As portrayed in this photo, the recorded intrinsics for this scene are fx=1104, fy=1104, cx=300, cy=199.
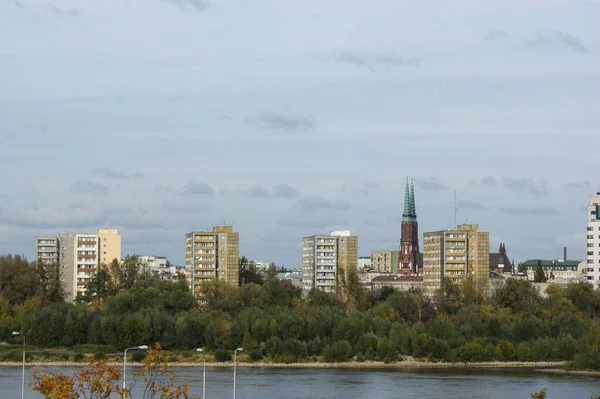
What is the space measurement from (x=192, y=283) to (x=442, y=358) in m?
42.5

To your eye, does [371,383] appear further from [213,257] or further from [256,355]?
[213,257]

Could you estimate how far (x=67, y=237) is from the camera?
478 feet

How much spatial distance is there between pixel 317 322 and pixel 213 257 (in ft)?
105

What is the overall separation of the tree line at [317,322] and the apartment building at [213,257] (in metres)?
9.17

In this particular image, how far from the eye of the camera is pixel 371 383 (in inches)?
2997

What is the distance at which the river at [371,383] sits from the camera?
224 feet

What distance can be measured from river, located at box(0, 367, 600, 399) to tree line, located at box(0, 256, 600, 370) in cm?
685

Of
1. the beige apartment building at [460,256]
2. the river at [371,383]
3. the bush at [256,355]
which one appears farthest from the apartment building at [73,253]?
the river at [371,383]

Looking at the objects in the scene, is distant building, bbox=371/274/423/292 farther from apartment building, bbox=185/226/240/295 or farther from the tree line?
the tree line

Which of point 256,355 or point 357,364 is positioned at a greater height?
point 256,355

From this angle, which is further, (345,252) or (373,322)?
(345,252)

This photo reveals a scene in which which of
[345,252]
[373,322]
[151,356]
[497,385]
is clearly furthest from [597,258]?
[151,356]

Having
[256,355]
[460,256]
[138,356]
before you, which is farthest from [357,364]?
[460,256]

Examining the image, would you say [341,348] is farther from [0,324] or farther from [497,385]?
[0,324]
